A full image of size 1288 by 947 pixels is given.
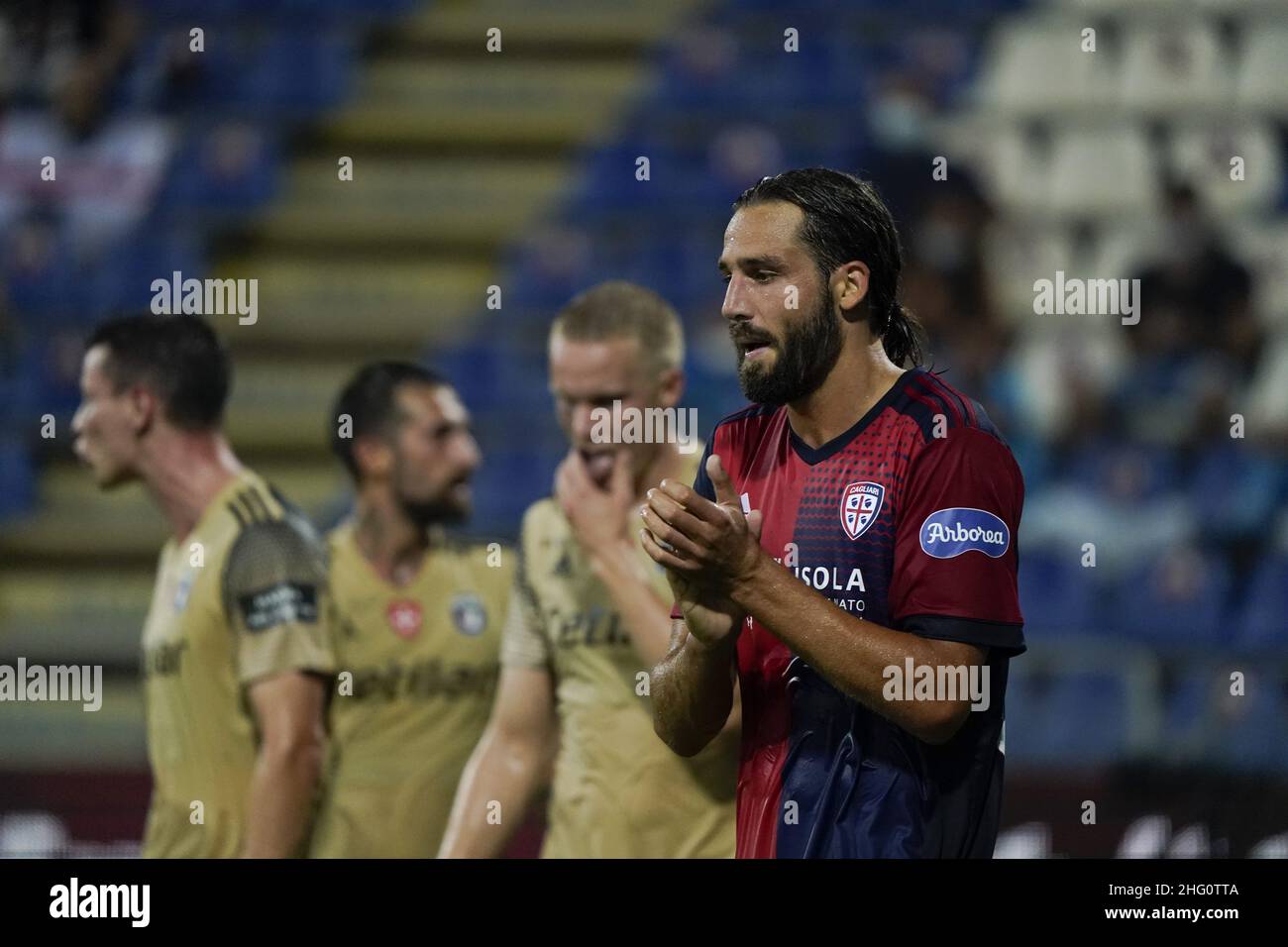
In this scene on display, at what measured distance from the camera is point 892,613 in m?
2.76

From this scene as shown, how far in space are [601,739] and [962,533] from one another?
5.43ft

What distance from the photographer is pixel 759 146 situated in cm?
842

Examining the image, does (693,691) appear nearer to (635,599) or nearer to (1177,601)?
(635,599)

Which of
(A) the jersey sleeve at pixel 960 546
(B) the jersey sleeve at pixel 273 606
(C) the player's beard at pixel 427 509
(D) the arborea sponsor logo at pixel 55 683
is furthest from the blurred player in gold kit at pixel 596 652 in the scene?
(D) the arborea sponsor logo at pixel 55 683

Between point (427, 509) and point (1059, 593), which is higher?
point (427, 509)

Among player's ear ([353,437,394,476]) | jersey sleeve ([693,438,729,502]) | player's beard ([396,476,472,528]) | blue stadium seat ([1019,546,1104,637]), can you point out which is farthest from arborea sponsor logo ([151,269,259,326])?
jersey sleeve ([693,438,729,502])

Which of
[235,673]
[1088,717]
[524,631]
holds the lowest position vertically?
[1088,717]

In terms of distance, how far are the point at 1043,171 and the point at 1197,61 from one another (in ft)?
3.19

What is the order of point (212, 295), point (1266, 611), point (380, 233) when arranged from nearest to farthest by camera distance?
point (1266, 611) < point (212, 295) < point (380, 233)

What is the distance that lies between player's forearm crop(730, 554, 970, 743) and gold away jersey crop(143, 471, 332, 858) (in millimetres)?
2097

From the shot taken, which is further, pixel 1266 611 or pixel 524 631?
pixel 1266 611
